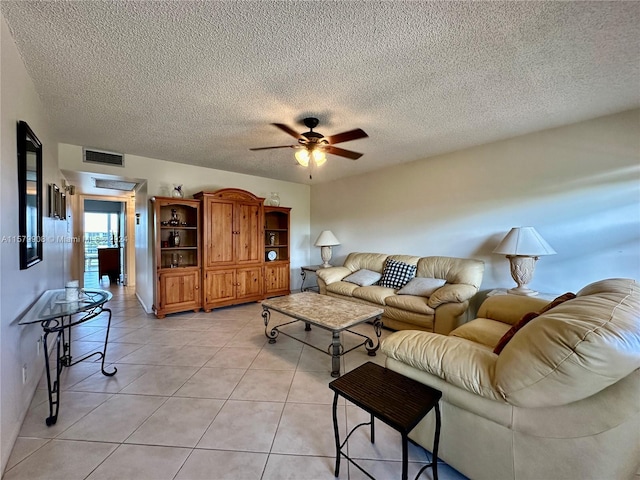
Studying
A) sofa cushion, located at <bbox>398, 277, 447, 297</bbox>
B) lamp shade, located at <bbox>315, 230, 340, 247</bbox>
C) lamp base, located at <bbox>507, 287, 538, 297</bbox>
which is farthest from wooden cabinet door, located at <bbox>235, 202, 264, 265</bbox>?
lamp base, located at <bbox>507, 287, 538, 297</bbox>

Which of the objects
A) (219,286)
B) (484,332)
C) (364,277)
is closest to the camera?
(484,332)

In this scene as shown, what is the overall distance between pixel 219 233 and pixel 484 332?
381 cm

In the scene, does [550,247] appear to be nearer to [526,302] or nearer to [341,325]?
[526,302]

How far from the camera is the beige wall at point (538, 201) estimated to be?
259 centimetres

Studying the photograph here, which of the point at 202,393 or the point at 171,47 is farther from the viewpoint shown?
the point at 202,393

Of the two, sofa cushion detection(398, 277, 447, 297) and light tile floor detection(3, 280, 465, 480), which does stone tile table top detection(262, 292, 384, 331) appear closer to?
light tile floor detection(3, 280, 465, 480)

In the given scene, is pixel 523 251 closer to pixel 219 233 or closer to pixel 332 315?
pixel 332 315

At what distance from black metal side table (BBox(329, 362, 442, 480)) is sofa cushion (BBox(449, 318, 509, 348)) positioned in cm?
92

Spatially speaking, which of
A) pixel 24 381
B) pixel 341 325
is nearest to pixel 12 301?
pixel 24 381

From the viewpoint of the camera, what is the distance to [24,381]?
180 centimetres

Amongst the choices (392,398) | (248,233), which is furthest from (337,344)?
(248,233)

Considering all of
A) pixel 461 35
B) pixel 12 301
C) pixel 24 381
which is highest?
pixel 461 35

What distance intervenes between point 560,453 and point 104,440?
7.81 ft

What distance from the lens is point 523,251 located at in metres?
2.73
